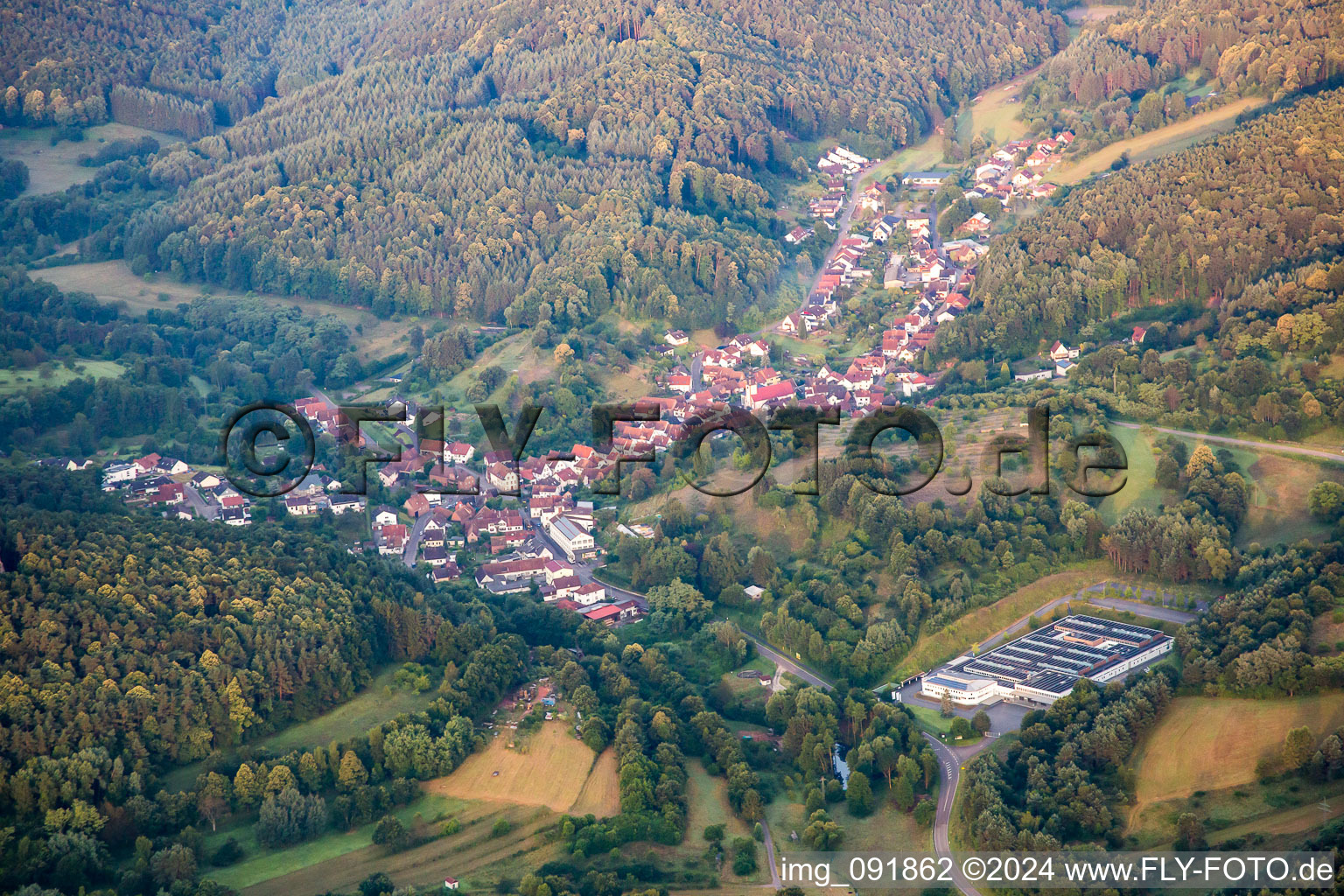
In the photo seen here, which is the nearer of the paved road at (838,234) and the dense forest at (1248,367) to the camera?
the dense forest at (1248,367)

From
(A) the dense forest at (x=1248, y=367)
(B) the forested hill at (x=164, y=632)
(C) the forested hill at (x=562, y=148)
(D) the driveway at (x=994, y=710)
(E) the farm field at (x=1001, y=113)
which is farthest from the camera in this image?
(E) the farm field at (x=1001, y=113)

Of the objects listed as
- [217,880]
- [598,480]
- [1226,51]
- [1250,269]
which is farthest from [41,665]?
[1226,51]

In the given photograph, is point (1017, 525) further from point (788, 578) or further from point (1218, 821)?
point (1218, 821)

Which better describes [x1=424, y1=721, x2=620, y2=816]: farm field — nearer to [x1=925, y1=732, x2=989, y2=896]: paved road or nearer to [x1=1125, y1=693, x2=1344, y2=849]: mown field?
[x1=925, y1=732, x2=989, y2=896]: paved road

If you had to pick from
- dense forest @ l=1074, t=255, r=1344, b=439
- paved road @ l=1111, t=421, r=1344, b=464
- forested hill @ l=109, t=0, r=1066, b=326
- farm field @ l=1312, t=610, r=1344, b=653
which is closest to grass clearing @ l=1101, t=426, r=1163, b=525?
paved road @ l=1111, t=421, r=1344, b=464

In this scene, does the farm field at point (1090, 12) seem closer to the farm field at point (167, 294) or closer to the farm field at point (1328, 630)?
the farm field at point (167, 294)

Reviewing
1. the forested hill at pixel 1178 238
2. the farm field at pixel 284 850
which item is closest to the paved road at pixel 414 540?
the farm field at pixel 284 850

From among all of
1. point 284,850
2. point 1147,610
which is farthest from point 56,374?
point 1147,610
